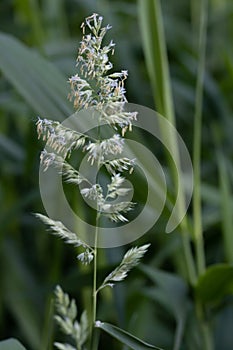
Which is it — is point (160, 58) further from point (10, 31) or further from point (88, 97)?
point (10, 31)

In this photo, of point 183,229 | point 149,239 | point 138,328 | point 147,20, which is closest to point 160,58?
point 147,20

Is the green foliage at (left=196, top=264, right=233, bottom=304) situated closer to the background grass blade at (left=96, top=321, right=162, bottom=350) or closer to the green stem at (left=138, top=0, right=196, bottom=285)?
the green stem at (left=138, top=0, right=196, bottom=285)

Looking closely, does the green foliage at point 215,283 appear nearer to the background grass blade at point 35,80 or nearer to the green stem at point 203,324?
the green stem at point 203,324

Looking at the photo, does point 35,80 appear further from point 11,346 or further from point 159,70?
point 11,346

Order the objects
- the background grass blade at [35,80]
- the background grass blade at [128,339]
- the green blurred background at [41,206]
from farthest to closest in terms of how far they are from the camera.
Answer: the green blurred background at [41,206]
the background grass blade at [35,80]
the background grass blade at [128,339]

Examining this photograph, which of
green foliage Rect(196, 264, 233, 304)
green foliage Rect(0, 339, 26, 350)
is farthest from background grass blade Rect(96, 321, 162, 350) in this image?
green foliage Rect(196, 264, 233, 304)

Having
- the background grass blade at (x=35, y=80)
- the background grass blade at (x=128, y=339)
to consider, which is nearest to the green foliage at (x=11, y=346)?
the background grass blade at (x=128, y=339)

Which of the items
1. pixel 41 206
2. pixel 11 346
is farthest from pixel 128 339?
pixel 41 206

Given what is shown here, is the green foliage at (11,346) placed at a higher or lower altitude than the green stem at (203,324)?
lower

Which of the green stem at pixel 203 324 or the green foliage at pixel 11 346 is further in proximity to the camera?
the green stem at pixel 203 324
